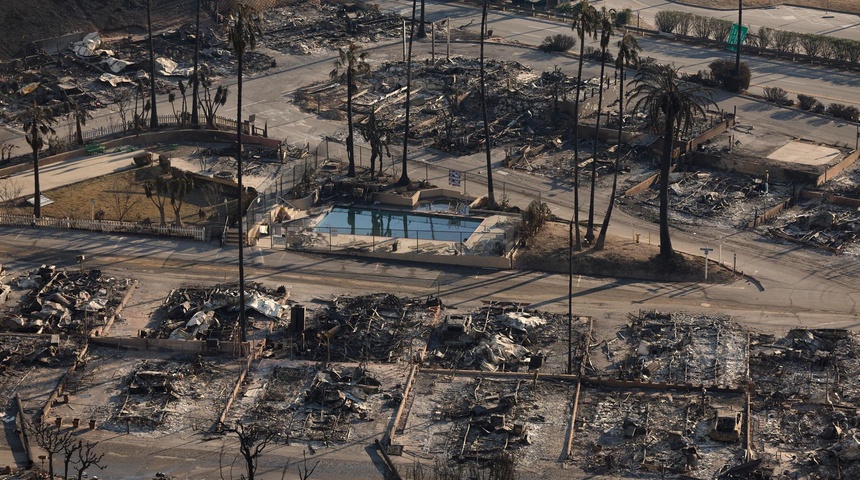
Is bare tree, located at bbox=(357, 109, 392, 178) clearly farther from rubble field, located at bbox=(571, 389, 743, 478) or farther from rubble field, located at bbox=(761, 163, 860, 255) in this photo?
rubble field, located at bbox=(571, 389, 743, 478)

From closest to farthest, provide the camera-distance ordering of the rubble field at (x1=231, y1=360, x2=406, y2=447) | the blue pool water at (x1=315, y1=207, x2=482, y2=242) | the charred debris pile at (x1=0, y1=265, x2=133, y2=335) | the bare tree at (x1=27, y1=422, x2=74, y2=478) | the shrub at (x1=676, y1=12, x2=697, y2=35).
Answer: the bare tree at (x1=27, y1=422, x2=74, y2=478) → the rubble field at (x1=231, y1=360, x2=406, y2=447) → the charred debris pile at (x1=0, y1=265, x2=133, y2=335) → the blue pool water at (x1=315, y1=207, x2=482, y2=242) → the shrub at (x1=676, y1=12, x2=697, y2=35)

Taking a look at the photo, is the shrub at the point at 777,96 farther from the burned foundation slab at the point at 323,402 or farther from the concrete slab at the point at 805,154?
the burned foundation slab at the point at 323,402

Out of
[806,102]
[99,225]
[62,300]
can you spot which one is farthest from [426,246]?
[806,102]

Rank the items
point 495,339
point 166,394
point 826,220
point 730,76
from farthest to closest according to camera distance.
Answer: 1. point 730,76
2. point 826,220
3. point 495,339
4. point 166,394

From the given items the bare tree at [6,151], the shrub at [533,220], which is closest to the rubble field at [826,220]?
the shrub at [533,220]

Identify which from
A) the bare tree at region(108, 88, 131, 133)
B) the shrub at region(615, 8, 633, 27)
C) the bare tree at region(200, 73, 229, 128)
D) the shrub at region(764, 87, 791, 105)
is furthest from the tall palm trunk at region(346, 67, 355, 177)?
the shrub at region(615, 8, 633, 27)

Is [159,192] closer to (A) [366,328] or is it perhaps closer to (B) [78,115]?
(B) [78,115]
